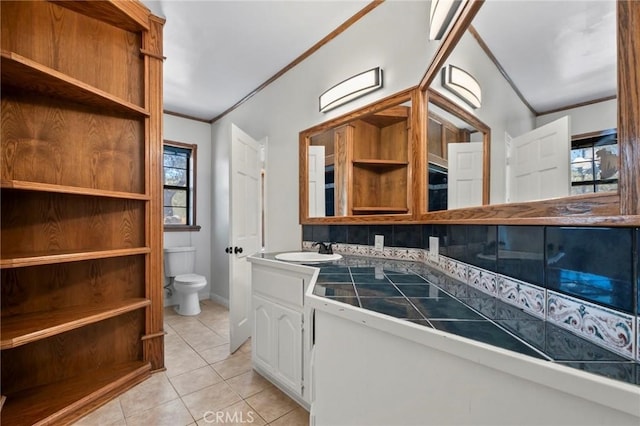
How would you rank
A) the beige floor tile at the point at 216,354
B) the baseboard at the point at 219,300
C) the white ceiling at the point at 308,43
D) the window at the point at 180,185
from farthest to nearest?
the window at the point at 180,185, the baseboard at the point at 219,300, the beige floor tile at the point at 216,354, the white ceiling at the point at 308,43

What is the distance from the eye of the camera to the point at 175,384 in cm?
177

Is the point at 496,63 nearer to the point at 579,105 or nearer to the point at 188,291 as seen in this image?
the point at 579,105

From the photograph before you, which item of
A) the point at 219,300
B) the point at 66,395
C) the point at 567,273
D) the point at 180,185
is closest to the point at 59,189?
the point at 66,395

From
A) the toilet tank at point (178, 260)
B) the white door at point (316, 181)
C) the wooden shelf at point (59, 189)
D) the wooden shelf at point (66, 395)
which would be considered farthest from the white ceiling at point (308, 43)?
the wooden shelf at point (66, 395)

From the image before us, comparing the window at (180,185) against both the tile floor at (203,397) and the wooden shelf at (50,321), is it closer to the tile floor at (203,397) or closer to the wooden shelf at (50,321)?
the tile floor at (203,397)

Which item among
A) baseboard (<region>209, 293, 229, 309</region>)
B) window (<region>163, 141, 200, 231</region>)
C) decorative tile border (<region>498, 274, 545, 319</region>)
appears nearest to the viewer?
decorative tile border (<region>498, 274, 545, 319</region>)

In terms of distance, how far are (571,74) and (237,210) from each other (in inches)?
85.9

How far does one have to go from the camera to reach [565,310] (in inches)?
24.9

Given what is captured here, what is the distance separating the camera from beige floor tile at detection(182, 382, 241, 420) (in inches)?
A: 60.1

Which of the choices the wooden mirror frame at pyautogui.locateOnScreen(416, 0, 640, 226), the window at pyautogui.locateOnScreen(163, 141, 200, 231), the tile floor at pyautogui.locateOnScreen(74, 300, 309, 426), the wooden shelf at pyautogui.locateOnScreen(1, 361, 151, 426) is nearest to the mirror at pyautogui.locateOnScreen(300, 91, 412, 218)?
the wooden mirror frame at pyautogui.locateOnScreen(416, 0, 640, 226)

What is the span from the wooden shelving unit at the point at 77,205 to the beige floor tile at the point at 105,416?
0.04 m

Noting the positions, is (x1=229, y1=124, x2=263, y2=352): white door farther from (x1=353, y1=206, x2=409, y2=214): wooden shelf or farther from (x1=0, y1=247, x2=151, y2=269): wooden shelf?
(x1=353, y1=206, x2=409, y2=214): wooden shelf

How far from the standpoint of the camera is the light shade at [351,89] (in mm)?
1769

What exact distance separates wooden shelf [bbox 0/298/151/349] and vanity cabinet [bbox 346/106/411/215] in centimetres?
170
